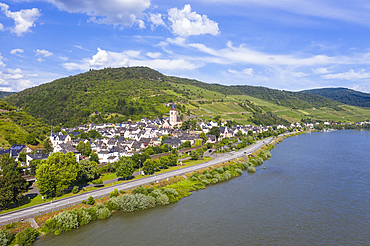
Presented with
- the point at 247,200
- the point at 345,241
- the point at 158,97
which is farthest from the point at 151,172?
the point at 158,97

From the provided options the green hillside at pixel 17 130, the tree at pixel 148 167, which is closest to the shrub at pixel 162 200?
the tree at pixel 148 167

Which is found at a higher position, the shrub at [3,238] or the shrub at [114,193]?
the shrub at [114,193]

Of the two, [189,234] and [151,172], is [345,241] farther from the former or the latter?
[151,172]

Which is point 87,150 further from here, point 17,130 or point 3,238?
point 3,238

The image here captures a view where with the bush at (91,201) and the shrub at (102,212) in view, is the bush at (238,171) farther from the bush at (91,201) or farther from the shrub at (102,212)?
the bush at (91,201)

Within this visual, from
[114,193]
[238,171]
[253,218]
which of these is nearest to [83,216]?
[114,193]

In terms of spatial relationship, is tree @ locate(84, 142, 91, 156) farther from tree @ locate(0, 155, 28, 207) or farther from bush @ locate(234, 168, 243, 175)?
bush @ locate(234, 168, 243, 175)

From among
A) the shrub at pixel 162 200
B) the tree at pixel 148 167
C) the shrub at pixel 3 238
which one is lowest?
the shrub at pixel 162 200
